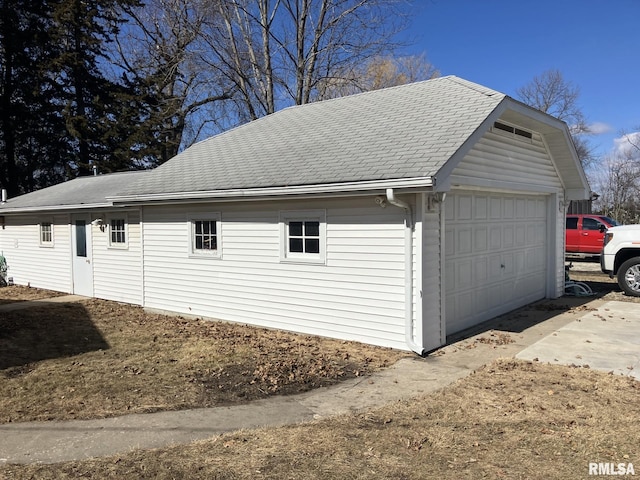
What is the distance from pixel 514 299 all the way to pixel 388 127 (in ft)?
15.3

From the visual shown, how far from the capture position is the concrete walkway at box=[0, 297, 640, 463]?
4.40 metres

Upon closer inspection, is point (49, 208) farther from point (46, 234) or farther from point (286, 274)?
point (286, 274)

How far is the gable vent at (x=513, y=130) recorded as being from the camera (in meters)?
9.29

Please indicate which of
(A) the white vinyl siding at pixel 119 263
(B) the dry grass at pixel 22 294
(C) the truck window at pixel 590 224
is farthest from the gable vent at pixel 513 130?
(B) the dry grass at pixel 22 294

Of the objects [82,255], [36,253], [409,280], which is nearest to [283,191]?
[409,280]

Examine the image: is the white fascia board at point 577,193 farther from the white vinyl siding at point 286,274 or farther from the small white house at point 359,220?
the white vinyl siding at point 286,274

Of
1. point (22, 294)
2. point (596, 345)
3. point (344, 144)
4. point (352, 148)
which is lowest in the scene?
point (22, 294)

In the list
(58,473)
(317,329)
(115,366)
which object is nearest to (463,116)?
(317,329)

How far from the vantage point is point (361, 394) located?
562cm

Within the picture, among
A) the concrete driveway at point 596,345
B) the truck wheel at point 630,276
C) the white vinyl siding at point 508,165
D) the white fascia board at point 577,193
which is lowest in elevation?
the concrete driveway at point 596,345

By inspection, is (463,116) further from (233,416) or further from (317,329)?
(233,416)

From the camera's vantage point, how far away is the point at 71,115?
2820 cm

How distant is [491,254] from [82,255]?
10.8m

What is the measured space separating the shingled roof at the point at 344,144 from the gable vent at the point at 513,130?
0.71 m
